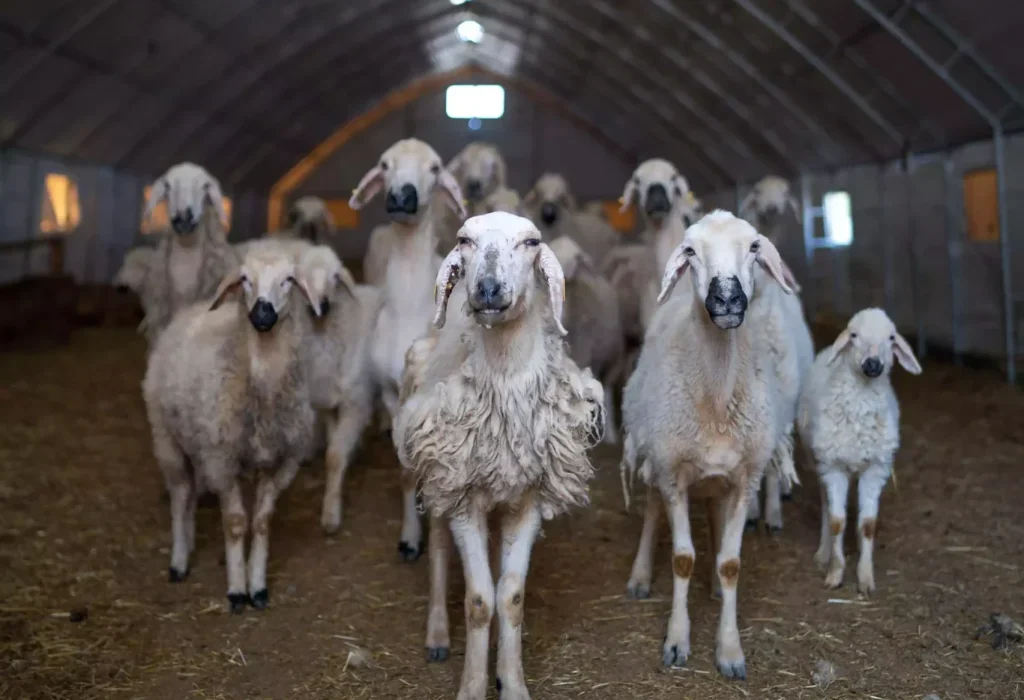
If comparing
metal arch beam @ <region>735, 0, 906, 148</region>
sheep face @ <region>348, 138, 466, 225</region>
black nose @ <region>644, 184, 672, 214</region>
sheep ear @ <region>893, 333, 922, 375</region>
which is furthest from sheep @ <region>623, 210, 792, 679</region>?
metal arch beam @ <region>735, 0, 906, 148</region>

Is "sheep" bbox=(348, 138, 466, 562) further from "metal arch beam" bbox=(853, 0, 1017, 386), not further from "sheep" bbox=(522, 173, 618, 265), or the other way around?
"metal arch beam" bbox=(853, 0, 1017, 386)

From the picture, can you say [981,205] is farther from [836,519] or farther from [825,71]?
[836,519]

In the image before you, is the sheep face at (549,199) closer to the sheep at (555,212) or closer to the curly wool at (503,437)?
the sheep at (555,212)

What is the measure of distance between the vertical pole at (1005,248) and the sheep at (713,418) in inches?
231

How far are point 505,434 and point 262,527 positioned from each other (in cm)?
203

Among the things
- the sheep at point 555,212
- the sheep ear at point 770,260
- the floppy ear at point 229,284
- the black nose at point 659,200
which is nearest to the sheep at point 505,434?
the sheep ear at point 770,260

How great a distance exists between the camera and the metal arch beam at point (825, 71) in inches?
436

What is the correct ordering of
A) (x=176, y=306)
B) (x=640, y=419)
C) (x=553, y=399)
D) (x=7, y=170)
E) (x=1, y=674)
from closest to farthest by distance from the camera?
(x=553, y=399), (x=1, y=674), (x=640, y=419), (x=176, y=306), (x=7, y=170)

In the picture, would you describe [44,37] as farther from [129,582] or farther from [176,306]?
[129,582]

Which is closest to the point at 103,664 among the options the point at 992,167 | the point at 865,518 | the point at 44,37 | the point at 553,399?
the point at 553,399

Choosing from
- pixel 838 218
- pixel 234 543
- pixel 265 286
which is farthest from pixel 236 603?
pixel 838 218

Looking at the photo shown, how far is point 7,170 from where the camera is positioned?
12344mm

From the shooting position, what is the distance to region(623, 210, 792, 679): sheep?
4480mm

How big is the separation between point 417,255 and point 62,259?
33.8 feet
